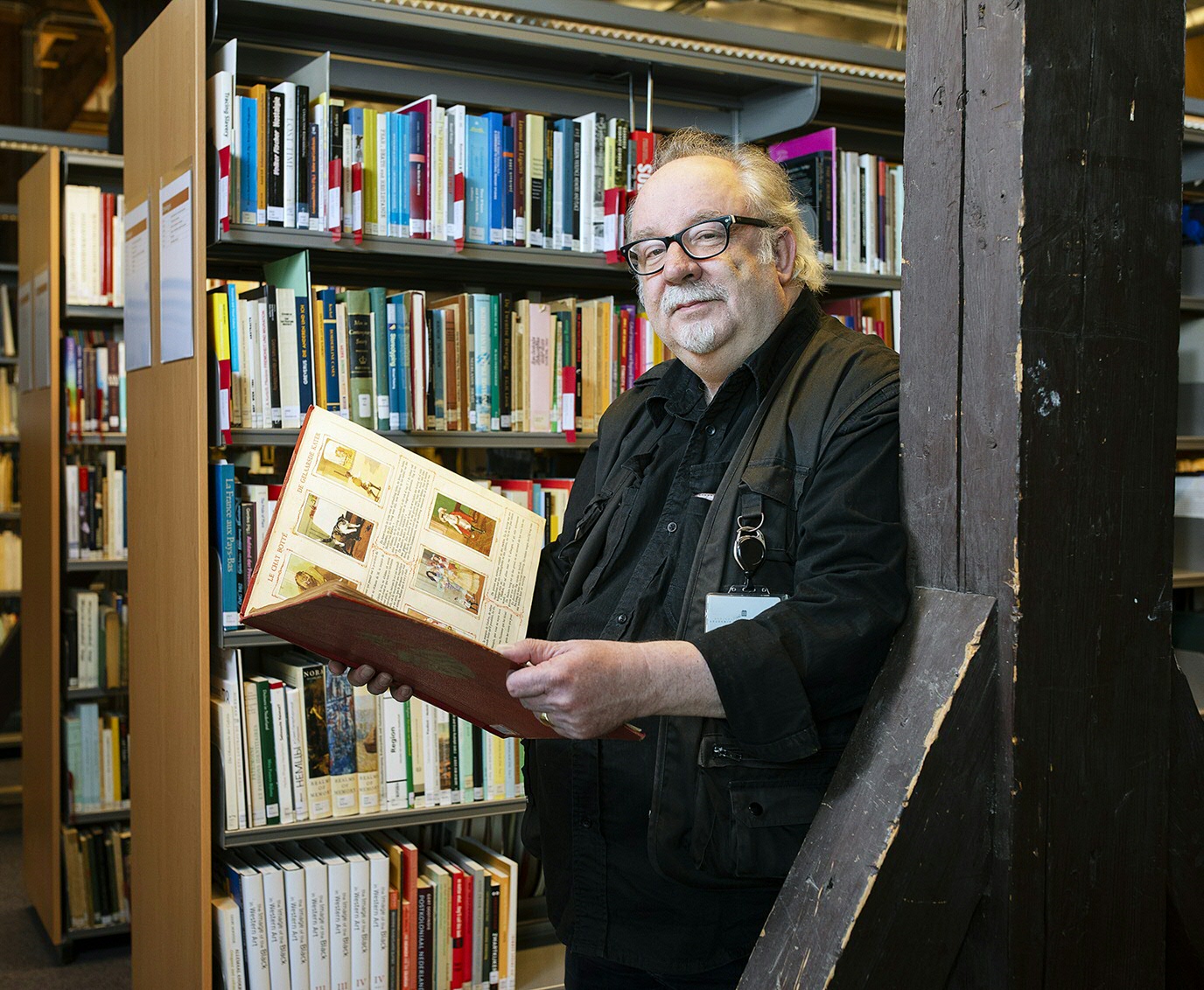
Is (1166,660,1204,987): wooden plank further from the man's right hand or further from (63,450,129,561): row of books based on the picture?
(63,450,129,561): row of books

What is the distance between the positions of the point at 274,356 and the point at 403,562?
1092mm

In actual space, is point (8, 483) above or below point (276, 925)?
above

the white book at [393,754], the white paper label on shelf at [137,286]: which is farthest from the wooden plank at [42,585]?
the white book at [393,754]

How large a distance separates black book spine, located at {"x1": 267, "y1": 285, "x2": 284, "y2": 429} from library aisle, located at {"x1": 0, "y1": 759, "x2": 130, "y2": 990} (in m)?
1.97

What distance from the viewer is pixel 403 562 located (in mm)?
1590

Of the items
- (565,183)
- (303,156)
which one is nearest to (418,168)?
(303,156)

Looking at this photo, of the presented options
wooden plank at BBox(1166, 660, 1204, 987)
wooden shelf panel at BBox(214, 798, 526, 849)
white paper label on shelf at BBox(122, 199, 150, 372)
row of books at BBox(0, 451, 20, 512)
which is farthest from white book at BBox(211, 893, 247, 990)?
row of books at BBox(0, 451, 20, 512)

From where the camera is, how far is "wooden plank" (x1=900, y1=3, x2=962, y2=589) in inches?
46.4

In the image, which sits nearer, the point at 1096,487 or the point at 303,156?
the point at 1096,487

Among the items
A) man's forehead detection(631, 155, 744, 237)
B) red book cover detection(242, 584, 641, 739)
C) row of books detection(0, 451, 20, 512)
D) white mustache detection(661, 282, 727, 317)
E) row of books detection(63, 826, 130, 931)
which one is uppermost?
man's forehead detection(631, 155, 744, 237)

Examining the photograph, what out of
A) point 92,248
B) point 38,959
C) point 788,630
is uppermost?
point 92,248

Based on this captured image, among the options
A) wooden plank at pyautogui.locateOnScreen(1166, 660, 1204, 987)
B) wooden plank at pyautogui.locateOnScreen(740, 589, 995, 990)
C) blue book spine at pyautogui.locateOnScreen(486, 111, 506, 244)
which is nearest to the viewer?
wooden plank at pyautogui.locateOnScreen(740, 589, 995, 990)

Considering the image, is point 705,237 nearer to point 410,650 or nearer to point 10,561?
point 410,650

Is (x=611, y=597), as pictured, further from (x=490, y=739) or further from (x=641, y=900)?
(x=490, y=739)
